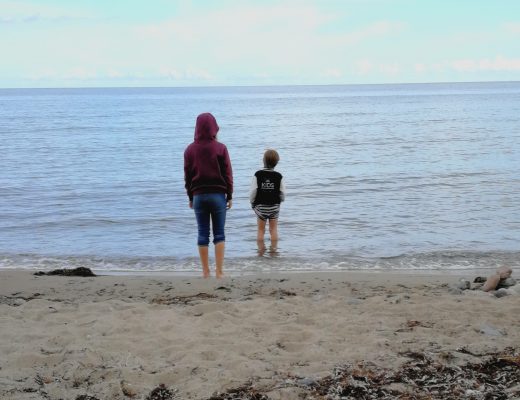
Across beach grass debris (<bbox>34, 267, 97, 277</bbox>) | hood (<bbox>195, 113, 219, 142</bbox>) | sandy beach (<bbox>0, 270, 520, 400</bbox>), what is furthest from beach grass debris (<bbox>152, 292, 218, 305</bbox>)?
beach grass debris (<bbox>34, 267, 97, 277</bbox>)

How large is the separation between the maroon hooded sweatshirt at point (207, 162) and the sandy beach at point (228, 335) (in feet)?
3.79

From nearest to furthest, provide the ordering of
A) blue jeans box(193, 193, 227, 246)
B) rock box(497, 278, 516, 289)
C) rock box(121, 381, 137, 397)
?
rock box(121, 381, 137, 397) → rock box(497, 278, 516, 289) → blue jeans box(193, 193, 227, 246)

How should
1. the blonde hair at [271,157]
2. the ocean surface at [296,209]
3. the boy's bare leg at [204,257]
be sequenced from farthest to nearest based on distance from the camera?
1. the ocean surface at [296,209]
2. the blonde hair at [271,157]
3. the boy's bare leg at [204,257]

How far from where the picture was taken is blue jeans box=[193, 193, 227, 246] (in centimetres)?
700

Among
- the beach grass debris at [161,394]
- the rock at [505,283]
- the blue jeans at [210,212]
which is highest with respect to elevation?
the blue jeans at [210,212]

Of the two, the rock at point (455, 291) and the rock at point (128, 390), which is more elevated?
the rock at point (128, 390)

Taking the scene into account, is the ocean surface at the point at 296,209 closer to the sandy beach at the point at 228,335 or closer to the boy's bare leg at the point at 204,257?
the boy's bare leg at the point at 204,257

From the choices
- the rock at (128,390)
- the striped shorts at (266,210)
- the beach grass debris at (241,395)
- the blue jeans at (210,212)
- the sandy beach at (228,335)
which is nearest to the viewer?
the beach grass debris at (241,395)

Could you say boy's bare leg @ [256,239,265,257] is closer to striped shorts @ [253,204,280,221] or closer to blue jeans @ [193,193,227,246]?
striped shorts @ [253,204,280,221]

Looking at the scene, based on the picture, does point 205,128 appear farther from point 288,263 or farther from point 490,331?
point 490,331

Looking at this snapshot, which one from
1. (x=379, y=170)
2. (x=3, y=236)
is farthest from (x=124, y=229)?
(x=379, y=170)

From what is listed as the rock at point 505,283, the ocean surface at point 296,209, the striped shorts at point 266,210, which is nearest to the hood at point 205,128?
the ocean surface at point 296,209

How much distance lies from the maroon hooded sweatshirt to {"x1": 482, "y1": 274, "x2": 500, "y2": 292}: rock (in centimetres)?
314

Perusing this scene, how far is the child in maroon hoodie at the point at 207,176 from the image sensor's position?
681 centimetres
